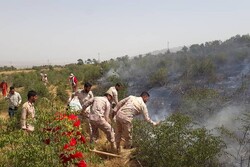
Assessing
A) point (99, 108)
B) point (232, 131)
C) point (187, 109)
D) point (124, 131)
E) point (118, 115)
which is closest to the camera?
point (99, 108)

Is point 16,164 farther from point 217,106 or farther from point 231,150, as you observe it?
point 217,106

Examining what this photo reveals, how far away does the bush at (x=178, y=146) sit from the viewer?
21.1ft

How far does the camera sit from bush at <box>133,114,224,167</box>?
643 centimetres

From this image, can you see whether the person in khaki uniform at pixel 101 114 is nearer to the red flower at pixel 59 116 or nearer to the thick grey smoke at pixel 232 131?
the thick grey smoke at pixel 232 131

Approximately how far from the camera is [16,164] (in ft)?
13.1

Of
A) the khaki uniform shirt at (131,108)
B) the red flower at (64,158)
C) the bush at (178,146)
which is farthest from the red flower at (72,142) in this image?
the khaki uniform shirt at (131,108)

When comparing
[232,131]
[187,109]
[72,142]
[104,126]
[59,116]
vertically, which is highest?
[59,116]

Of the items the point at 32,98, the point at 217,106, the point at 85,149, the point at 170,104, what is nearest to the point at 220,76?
the point at 170,104

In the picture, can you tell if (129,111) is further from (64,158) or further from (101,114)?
(64,158)

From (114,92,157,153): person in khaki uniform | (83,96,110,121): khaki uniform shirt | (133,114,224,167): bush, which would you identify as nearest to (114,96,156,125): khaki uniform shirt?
(114,92,157,153): person in khaki uniform

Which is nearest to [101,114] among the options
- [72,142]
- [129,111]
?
[129,111]

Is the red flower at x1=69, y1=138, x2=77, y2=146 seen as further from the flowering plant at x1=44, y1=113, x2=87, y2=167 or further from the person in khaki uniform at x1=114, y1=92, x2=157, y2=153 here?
the person in khaki uniform at x1=114, y1=92, x2=157, y2=153

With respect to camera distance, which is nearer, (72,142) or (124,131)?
(72,142)

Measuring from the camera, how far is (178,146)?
665cm
